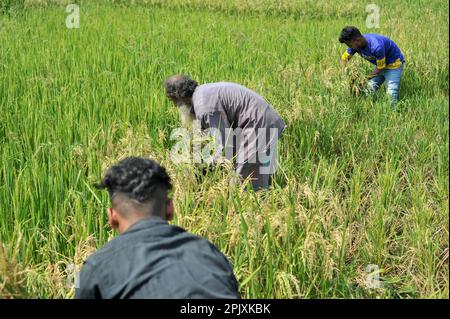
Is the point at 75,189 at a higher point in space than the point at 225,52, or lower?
lower

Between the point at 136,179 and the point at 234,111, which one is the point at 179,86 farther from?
the point at 136,179

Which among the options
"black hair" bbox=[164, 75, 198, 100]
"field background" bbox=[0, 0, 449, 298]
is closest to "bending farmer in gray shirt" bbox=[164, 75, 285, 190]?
"black hair" bbox=[164, 75, 198, 100]

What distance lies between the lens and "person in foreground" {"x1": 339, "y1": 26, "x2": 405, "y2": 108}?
453cm

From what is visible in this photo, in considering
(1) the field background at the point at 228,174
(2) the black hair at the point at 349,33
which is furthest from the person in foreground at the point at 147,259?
(2) the black hair at the point at 349,33

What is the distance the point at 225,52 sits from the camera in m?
5.96

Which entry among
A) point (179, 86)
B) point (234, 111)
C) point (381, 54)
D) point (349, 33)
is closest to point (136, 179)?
point (179, 86)

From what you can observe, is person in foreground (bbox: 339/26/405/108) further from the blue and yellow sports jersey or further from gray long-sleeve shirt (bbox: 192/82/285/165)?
gray long-sleeve shirt (bbox: 192/82/285/165)

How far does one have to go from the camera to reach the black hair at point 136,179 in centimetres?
157

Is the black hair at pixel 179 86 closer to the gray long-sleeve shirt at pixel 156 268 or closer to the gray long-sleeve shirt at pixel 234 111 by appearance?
the gray long-sleeve shirt at pixel 234 111

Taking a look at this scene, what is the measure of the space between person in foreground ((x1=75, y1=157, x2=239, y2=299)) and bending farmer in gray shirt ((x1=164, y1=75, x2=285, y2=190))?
146cm

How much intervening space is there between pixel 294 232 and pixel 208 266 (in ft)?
3.28

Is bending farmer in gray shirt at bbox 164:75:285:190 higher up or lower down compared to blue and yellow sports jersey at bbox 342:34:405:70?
lower down
